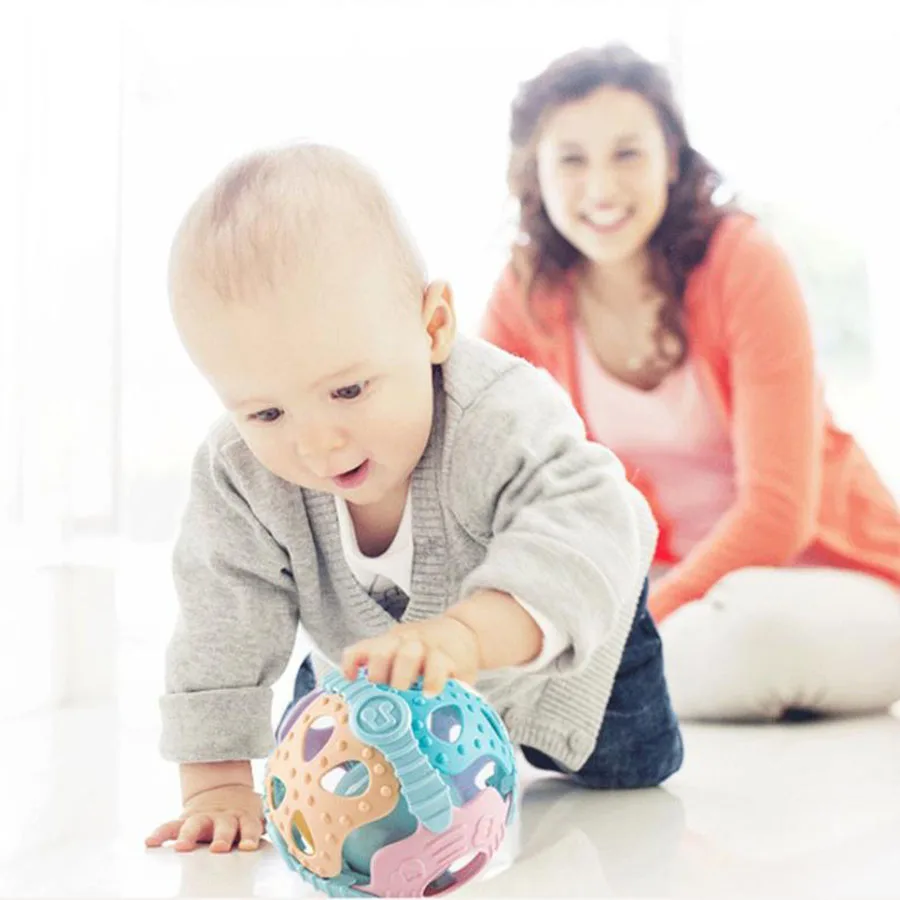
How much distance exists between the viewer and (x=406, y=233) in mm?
859

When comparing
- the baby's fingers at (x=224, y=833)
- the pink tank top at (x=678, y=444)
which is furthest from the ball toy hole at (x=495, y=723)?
the pink tank top at (x=678, y=444)

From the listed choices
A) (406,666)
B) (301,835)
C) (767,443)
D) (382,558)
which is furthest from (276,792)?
(767,443)

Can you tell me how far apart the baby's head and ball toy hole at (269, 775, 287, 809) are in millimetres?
203

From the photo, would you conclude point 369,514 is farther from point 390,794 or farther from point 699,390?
point 699,390

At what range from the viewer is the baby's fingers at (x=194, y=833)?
2.84 ft

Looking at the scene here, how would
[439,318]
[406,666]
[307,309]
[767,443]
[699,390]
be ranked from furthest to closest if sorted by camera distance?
1. [699,390]
2. [767,443]
3. [439,318]
4. [307,309]
5. [406,666]

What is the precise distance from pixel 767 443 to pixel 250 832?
870 millimetres

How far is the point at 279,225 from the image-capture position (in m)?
0.80

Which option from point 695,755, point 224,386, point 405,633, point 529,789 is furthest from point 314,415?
point 695,755

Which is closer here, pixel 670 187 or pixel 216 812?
pixel 216 812

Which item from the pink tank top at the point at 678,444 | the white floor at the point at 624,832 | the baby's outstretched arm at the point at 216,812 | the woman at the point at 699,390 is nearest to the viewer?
the white floor at the point at 624,832

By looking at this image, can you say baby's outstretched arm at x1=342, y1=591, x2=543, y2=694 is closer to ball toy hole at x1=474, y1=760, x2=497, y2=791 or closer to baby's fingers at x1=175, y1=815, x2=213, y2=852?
ball toy hole at x1=474, y1=760, x2=497, y2=791

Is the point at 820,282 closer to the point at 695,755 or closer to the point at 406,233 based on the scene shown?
the point at 695,755

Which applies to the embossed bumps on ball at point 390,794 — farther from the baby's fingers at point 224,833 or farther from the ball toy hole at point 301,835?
the baby's fingers at point 224,833
